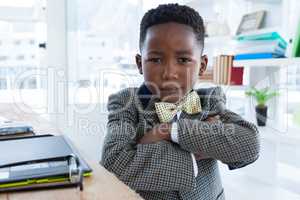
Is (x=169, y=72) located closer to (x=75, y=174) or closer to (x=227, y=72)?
(x=75, y=174)

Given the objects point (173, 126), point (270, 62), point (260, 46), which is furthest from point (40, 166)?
point (260, 46)

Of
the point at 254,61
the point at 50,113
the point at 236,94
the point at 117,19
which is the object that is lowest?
the point at 50,113

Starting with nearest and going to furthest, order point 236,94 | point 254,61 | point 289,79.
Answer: point 254,61
point 289,79
point 236,94

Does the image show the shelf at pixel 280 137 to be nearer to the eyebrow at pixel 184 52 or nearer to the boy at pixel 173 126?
the boy at pixel 173 126

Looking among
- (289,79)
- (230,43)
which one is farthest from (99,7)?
(289,79)

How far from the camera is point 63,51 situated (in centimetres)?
237

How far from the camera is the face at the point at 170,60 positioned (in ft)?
3.05

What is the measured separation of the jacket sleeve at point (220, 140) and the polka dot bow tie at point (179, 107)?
6cm

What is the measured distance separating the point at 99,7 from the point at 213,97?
5.22 feet

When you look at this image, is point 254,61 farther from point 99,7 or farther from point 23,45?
point 23,45

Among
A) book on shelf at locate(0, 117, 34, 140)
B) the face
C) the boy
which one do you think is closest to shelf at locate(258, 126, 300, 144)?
the boy

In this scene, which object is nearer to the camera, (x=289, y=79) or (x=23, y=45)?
(x=289, y=79)

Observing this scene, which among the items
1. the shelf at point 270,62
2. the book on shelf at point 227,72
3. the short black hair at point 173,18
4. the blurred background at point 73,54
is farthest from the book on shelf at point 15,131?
the blurred background at point 73,54

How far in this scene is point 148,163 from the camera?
812mm
